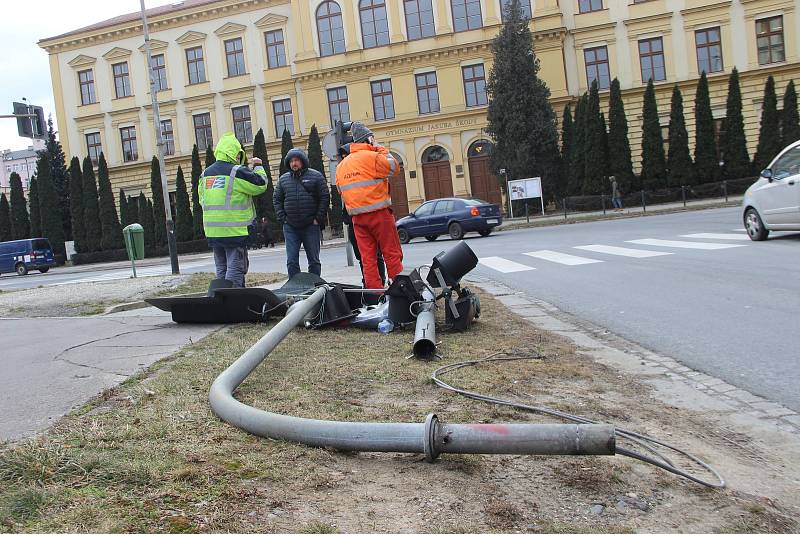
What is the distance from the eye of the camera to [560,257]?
612 inches

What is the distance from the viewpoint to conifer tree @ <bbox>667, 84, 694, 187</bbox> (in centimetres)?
3866

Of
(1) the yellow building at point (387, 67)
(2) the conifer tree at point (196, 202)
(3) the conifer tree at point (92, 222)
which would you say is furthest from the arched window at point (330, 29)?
(3) the conifer tree at point (92, 222)

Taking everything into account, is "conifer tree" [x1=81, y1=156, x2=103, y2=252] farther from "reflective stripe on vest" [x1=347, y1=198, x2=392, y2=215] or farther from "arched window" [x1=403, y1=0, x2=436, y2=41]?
"reflective stripe on vest" [x1=347, y1=198, x2=392, y2=215]

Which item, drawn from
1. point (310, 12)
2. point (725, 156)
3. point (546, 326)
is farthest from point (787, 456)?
point (310, 12)

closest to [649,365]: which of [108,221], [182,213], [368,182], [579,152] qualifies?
[368,182]

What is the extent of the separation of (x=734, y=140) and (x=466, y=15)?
16.8 m

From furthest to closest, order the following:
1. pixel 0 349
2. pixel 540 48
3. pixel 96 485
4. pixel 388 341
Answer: pixel 540 48 < pixel 0 349 < pixel 388 341 < pixel 96 485

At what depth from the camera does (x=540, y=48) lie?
146 ft

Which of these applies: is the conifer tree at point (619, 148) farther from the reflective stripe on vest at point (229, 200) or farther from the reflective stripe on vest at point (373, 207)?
the reflective stripe on vest at point (229, 200)

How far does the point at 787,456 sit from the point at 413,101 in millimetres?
44212

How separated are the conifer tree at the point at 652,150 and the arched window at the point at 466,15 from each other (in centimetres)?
1120

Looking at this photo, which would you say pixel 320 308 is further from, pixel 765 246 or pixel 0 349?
pixel 765 246

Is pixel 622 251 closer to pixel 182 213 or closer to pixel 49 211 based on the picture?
pixel 182 213

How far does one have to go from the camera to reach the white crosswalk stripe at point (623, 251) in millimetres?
13852
